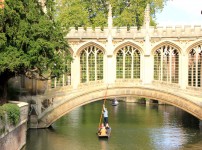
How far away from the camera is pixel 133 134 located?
26.8 meters

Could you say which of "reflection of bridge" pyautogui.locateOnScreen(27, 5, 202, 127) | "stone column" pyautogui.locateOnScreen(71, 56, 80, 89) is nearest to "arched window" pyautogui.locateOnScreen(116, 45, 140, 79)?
"reflection of bridge" pyautogui.locateOnScreen(27, 5, 202, 127)

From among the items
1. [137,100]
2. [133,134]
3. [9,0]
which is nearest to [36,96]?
[133,134]

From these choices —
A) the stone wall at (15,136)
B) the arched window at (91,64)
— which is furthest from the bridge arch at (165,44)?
the stone wall at (15,136)

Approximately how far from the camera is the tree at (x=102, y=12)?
119ft

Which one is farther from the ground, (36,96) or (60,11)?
(60,11)

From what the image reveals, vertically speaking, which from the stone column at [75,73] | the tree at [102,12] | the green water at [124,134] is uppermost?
the tree at [102,12]

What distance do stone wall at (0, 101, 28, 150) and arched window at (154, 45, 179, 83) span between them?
10.2m

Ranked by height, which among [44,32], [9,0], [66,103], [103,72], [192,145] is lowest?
[192,145]

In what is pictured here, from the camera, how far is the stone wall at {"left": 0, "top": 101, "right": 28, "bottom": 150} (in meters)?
17.8

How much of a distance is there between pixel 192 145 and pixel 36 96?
10.5m

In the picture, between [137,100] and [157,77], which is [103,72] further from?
[137,100]

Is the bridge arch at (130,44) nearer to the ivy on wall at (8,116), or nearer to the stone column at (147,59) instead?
the stone column at (147,59)

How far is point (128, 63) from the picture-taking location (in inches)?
1160

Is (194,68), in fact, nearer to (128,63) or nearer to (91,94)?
(128,63)
